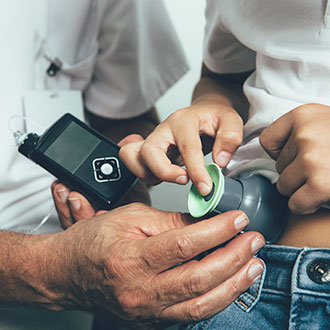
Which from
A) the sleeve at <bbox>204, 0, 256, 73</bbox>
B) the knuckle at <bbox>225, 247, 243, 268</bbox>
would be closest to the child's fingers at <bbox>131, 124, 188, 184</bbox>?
the knuckle at <bbox>225, 247, 243, 268</bbox>

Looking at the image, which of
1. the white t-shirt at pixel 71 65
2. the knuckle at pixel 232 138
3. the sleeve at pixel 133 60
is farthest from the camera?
the sleeve at pixel 133 60

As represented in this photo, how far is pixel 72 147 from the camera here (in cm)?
69

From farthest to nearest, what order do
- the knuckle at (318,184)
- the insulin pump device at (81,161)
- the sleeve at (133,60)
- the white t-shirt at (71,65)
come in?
the sleeve at (133,60) → the white t-shirt at (71,65) → the insulin pump device at (81,161) → the knuckle at (318,184)

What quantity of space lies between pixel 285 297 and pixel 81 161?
364mm

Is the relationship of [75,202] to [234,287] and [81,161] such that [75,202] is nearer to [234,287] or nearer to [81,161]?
[81,161]

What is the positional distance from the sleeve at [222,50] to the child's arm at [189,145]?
3.2 inches

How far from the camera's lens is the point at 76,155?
2.25 feet

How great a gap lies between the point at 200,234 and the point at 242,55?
0.37 m

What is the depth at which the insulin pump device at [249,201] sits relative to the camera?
48 cm

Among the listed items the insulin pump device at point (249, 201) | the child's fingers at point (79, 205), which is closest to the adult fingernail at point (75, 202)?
the child's fingers at point (79, 205)

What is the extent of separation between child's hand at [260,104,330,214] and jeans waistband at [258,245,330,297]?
0.17 ft

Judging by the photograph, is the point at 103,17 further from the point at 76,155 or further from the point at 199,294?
the point at 199,294

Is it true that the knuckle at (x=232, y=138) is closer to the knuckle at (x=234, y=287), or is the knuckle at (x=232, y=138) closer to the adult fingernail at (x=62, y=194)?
the knuckle at (x=234, y=287)

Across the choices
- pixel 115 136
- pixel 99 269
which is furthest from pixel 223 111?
pixel 115 136
